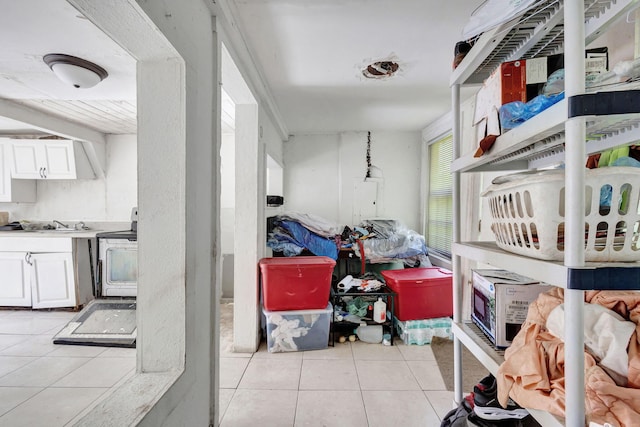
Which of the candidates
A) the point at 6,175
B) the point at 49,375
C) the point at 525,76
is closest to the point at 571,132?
the point at 525,76

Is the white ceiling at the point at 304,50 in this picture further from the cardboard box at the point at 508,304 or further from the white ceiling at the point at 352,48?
the cardboard box at the point at 508,304

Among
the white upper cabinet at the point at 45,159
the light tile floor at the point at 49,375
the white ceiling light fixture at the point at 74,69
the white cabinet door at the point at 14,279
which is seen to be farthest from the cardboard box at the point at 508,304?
the white cabinet door at the point at 14,279

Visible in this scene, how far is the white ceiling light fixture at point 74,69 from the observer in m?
1.64

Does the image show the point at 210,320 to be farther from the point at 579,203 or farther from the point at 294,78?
the point at 294,78

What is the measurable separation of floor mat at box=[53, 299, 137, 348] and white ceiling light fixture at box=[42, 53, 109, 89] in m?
2.11

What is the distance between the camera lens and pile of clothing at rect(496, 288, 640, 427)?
0.64 m

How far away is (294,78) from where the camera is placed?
2.31 meters

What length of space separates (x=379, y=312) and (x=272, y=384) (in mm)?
1130

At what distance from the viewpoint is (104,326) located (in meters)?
2.77

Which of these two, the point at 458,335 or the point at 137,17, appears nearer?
the point at 137,17

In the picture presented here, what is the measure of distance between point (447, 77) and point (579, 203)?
2.00 m

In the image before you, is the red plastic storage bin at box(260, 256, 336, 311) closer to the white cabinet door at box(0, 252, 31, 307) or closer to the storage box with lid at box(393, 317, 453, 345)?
the storage box with lid at box(393, 317, 453, 345)

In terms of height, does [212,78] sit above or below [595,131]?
above

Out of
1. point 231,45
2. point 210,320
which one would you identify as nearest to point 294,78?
point 231,45
